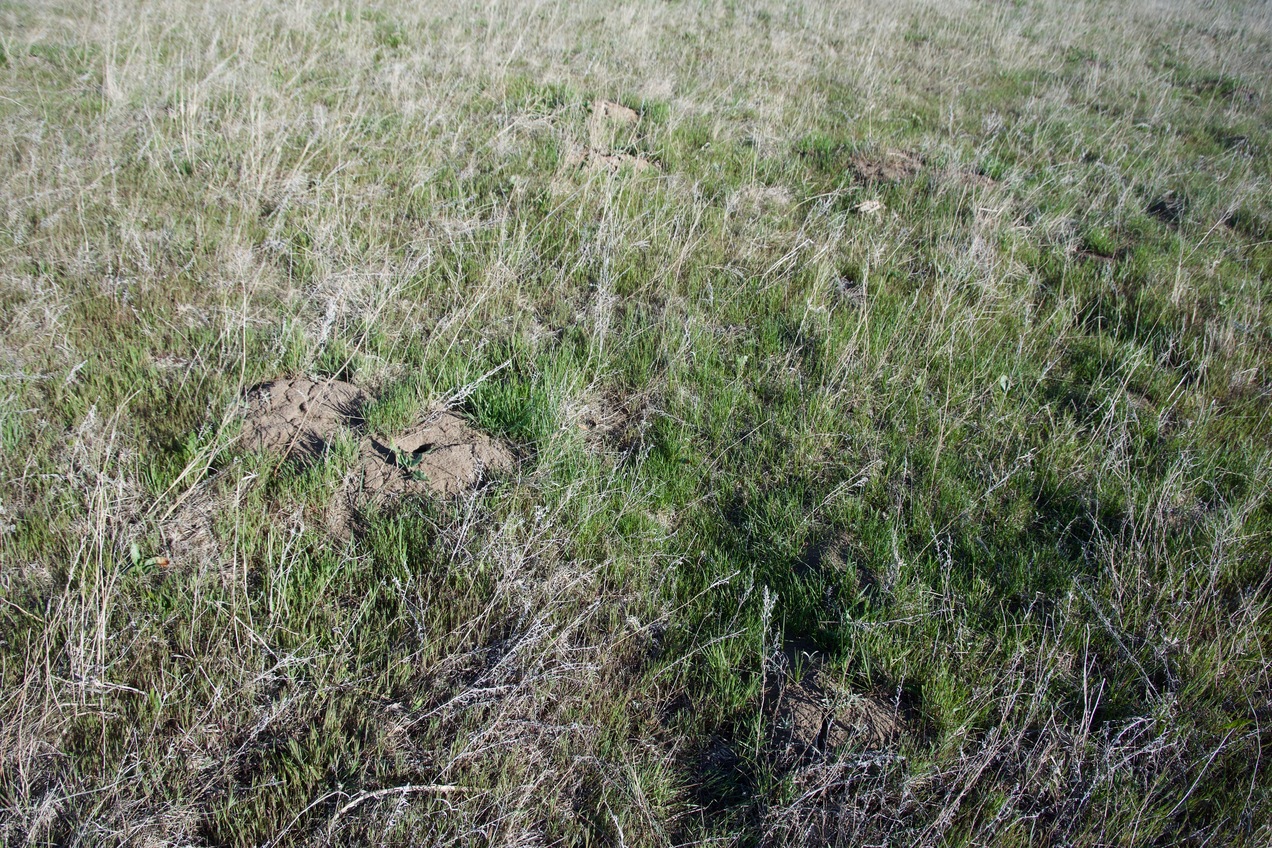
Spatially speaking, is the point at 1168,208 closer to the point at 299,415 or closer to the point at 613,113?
the point at 613,113

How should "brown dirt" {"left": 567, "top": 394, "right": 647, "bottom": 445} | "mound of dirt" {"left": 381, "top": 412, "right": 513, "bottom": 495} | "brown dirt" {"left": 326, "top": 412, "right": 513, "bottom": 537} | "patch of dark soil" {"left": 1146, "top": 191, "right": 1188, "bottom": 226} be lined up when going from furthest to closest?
1. "patch of dark soil" {"left": 1146, "top": 191, "right": 1188, "bottom": 226}
2. "brown dirt" {"left": 567, "top": 394, "right": 647, "bottom": 445}
3. "mound of dirt" {"left": 381, "top": 412, "right": 513, "bottom": 495}
4. "brown dirt" {"left": 326, "top": 412, "right": 513, "bottom": 537}

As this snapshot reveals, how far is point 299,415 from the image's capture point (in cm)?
288

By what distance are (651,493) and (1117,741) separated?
1577 mm

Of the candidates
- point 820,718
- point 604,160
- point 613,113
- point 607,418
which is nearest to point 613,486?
point 607,418

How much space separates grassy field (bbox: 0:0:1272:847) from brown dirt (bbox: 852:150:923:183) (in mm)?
50

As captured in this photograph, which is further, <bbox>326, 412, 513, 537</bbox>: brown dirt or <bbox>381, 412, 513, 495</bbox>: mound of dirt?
<bbox>381, 412, 513, 495</bbox>: mound of dirt

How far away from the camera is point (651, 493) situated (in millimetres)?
2713

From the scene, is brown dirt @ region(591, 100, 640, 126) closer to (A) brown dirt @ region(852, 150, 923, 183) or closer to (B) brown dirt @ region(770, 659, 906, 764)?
(A) brown dirt @ region(852, 150, 923, 183)

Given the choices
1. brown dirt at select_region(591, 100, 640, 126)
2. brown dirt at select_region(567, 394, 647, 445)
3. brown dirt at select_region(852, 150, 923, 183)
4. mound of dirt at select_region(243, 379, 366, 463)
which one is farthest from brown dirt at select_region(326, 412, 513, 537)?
brown dirt at select_region(852, 150, 923, 183)

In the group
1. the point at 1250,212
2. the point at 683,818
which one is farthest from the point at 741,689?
the point at 1250,212

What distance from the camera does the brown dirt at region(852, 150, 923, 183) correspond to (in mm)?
5543

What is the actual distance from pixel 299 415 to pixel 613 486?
1.30 meters

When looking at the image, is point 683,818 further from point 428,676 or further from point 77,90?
point 77,90

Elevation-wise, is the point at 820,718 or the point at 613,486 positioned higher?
the point at 613,486
